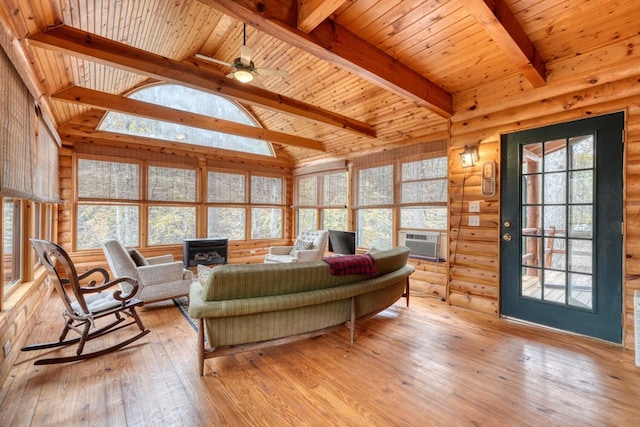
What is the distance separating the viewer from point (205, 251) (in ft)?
18.9

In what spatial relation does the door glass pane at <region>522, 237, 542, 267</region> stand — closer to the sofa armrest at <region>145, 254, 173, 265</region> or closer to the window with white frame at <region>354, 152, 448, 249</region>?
the window with white frame at <region>354, 152, 448, 249</region>

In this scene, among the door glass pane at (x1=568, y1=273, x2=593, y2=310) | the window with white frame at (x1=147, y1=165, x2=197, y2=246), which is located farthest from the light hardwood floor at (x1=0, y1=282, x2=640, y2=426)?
the window with white frame at (x1=147, y1=165, x2=197, y2=246)

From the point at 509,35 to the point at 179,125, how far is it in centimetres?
559

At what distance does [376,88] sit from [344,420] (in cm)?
413

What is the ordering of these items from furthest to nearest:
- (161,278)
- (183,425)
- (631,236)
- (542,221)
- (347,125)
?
(347,125)
(161,278)
(542,221)
(631,236)
(183,425)

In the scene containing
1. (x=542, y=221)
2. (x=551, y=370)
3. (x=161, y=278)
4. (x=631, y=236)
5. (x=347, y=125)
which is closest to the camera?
(x=551, y=370)

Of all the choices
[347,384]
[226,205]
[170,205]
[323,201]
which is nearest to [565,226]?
[347,384]

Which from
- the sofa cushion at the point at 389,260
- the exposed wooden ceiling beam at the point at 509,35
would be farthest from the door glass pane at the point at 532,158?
the sofa cushion at the point at 389,260

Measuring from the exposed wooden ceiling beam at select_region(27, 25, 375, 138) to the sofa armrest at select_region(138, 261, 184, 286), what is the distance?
229 cm

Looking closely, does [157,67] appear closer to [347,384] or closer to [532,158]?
[347,384]

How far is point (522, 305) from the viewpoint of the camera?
3.33 m

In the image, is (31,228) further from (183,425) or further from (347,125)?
(347,125)

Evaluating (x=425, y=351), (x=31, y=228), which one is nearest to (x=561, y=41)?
(x=425, y=351)

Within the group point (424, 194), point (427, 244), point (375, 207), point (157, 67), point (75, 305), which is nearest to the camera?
point (75, 305)
